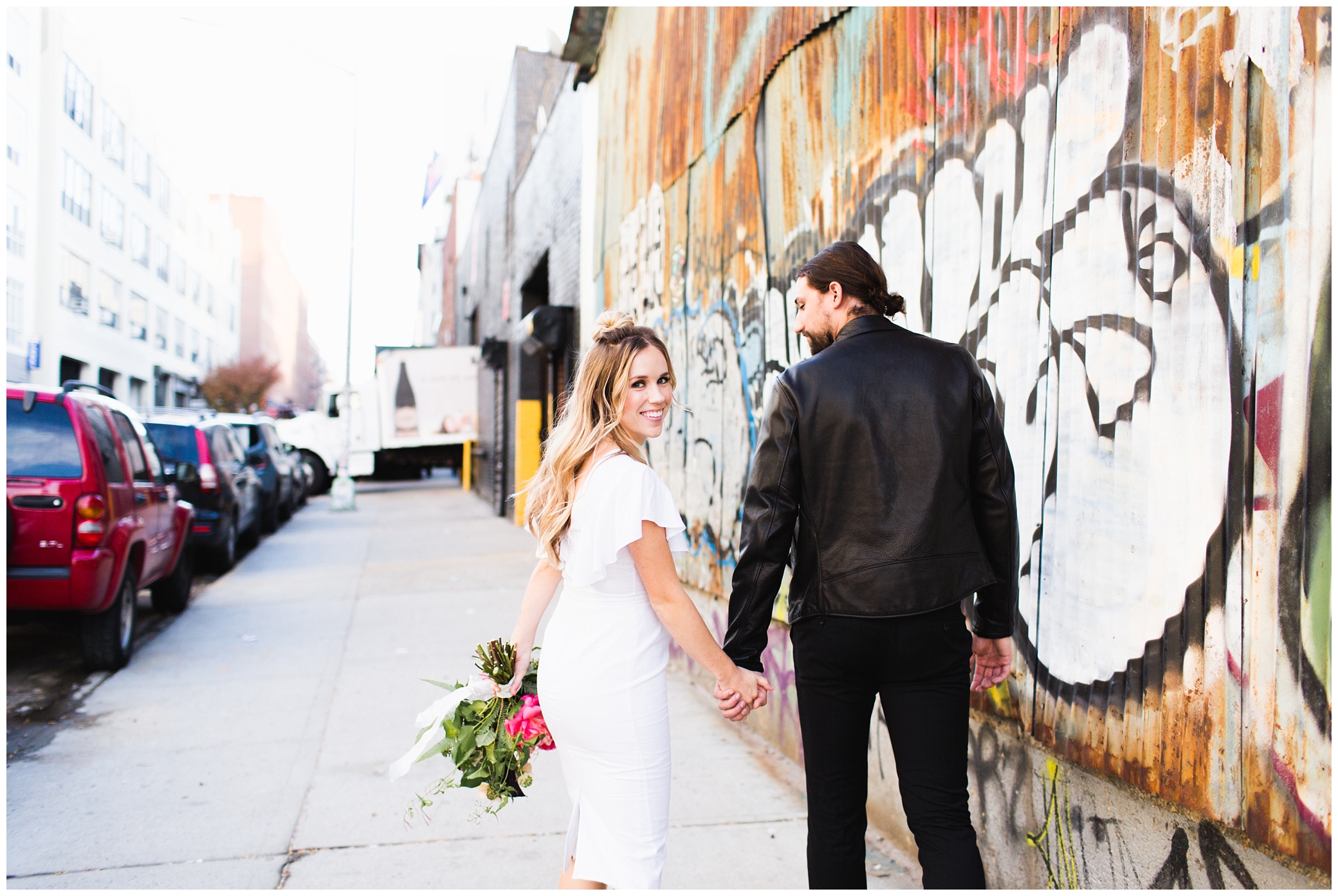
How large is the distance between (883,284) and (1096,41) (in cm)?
93

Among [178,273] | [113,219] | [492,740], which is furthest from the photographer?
[178,273]

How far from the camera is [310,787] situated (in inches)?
166

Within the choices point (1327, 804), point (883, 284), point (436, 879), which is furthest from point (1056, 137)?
point (436, 879)

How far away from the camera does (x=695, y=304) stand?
6.02 m

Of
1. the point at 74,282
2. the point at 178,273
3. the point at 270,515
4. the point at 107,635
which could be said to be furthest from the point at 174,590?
the point at 178,273

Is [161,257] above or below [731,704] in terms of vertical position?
above

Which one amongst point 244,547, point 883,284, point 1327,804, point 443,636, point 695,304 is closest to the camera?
point 1327,804

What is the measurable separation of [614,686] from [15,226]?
31.6m

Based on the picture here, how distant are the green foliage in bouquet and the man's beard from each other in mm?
1170

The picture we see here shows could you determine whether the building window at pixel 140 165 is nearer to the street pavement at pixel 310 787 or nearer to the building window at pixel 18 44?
the building window at pixel 18 44

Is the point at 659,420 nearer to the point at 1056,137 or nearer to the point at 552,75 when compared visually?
the point at 1056,137

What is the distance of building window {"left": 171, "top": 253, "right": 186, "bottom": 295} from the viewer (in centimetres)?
4734

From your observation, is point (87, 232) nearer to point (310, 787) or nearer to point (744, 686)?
point (310, 787)

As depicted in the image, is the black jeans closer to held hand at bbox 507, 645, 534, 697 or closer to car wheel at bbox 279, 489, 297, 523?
held hand at bbox 507, 645, 534, 697
